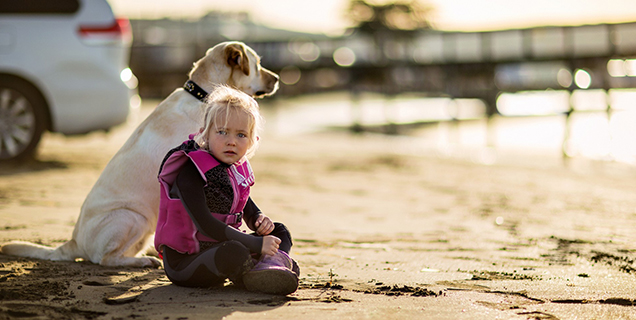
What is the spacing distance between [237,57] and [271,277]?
185cm

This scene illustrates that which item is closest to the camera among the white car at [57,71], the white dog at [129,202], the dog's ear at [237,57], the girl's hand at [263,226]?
the girl's hand at [263,226]

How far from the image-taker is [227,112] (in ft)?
9.33

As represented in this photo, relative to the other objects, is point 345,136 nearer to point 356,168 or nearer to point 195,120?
point 356,168

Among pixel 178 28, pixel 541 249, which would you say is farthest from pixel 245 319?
pixel 178 28

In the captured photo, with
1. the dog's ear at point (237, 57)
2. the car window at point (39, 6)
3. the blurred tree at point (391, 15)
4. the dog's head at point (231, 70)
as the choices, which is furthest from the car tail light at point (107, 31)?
the blurred tree at point (391, 15)

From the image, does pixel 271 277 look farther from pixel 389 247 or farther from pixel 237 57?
pixel 237 57

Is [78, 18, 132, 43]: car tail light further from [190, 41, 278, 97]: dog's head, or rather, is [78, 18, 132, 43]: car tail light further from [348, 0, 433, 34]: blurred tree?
[348, 0, 433, 34]: blurred tree

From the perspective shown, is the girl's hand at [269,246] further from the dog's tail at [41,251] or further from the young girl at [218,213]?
the dog's tail at [41,251]

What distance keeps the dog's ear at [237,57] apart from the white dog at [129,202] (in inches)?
16.8

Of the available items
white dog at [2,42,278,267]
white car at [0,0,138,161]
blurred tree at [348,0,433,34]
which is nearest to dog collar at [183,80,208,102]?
white dog at [2,42,278,267]

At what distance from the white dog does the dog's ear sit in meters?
0.43

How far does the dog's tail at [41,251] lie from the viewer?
358 cm

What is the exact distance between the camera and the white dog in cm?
351

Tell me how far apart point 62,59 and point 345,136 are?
31.6 feet
